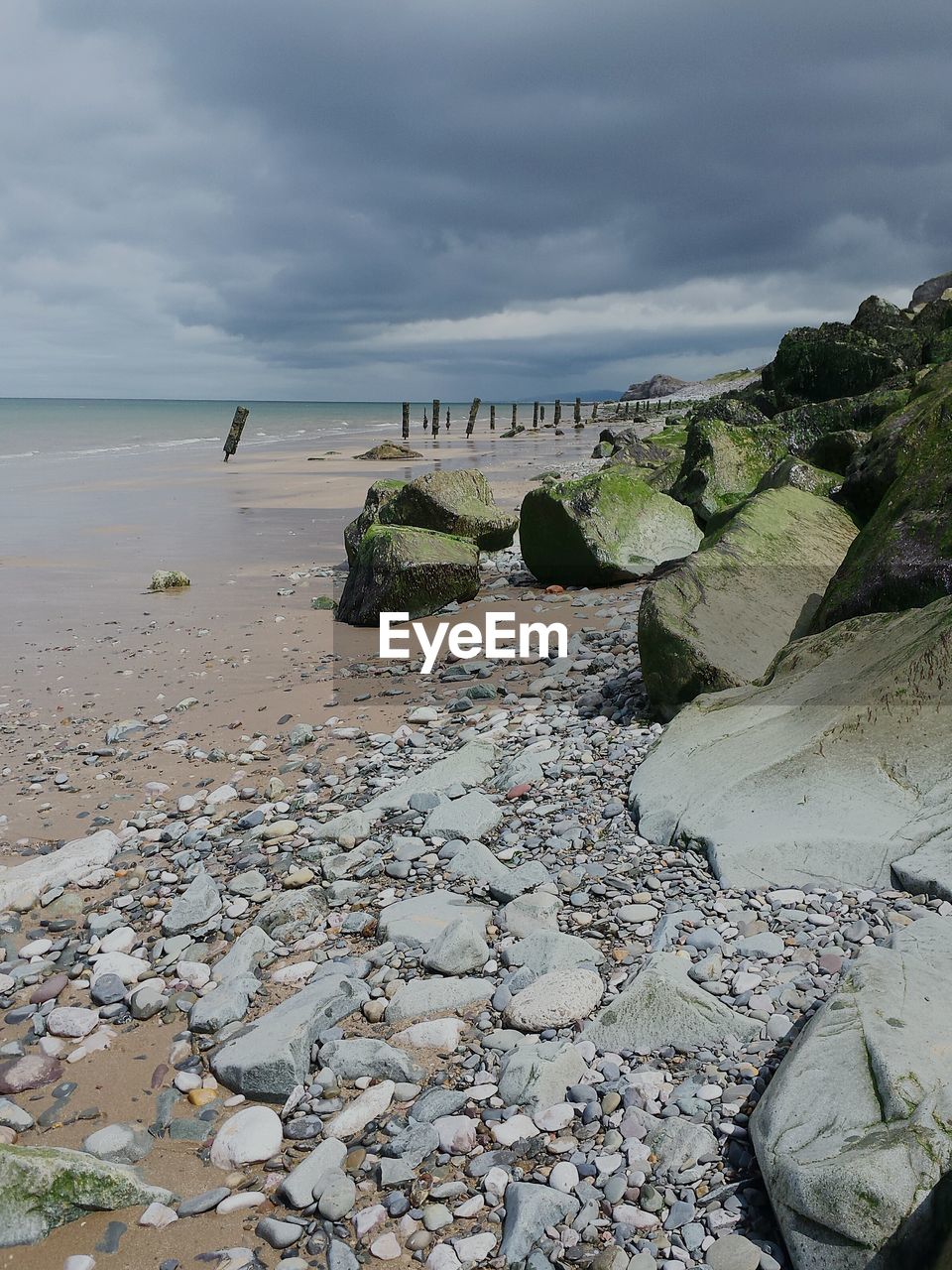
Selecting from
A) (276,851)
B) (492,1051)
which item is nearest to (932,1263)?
(492,1051)

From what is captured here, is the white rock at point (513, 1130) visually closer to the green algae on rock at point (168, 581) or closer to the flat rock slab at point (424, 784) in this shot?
the flat rock slab at point (424, 784)

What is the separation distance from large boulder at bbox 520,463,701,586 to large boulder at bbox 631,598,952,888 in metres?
5.36

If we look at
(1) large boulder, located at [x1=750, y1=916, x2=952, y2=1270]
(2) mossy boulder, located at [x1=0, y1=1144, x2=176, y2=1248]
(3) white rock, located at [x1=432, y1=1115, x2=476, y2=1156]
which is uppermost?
(1) large boulder, located at [x1=750, y1=916, x2=952, y2=1270]

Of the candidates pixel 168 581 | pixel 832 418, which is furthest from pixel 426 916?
pixel 832 418

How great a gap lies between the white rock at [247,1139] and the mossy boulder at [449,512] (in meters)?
9.22

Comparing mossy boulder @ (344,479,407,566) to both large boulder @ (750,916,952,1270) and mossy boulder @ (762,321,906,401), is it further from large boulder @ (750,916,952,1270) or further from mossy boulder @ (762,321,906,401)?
large boulder @ (750,916,952,1270)

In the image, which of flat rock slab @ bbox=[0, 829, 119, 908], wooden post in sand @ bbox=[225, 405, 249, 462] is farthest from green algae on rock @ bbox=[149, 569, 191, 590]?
wooden post in sand @ bbox=[225, 405, 249, 462]

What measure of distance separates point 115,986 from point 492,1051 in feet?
6.25

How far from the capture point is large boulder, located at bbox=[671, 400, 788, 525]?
11.7 metres

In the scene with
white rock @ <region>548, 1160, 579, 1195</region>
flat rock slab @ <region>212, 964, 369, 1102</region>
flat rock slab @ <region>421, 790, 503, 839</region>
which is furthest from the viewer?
flat rock slab @ <region>421, 790, 503, 839</region>

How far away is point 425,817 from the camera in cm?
534

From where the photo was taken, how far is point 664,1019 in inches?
126

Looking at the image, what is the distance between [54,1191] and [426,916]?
1843 mm

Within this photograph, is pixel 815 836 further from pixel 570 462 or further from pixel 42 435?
pixel 42 435
